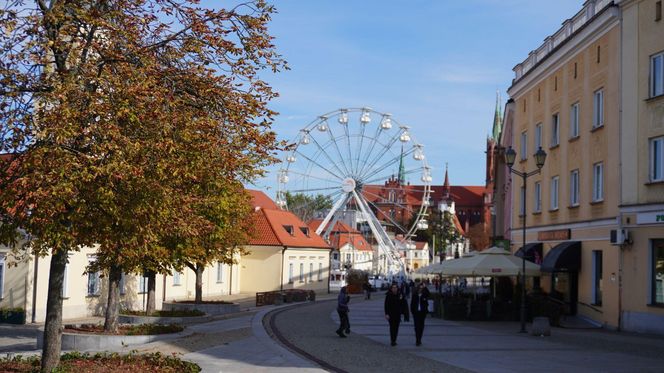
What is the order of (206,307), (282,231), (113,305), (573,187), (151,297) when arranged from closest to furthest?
(113,305)
(151,297)
(573,187)
(206,307)
(282,231)

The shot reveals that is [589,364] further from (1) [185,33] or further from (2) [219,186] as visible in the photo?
(1) [185,33]

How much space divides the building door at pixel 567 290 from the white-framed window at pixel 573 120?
574 centimetres

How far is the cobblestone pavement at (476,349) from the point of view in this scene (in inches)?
680

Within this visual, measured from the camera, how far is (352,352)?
1984cm

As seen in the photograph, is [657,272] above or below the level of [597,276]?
above

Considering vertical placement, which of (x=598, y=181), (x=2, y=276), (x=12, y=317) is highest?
(x=598, y=181)

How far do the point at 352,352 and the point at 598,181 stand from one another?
14813mm

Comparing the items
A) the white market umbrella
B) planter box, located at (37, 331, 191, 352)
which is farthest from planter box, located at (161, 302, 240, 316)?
planter box, located at (37, 331, 191, 352)

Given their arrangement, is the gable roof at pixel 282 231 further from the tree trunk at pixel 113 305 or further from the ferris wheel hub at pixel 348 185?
the tree trunk at pixel 113 305

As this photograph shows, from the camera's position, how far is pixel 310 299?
2062 inches

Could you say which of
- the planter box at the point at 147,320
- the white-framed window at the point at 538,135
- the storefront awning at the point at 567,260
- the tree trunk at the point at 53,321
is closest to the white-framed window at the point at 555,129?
the white-framed window at the point at 538,135

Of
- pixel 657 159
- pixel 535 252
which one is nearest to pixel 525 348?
pixel 657 159

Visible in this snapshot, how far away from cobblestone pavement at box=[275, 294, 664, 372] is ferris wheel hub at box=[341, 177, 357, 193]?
36301mm

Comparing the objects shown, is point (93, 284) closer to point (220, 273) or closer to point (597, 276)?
point (597, 276)
